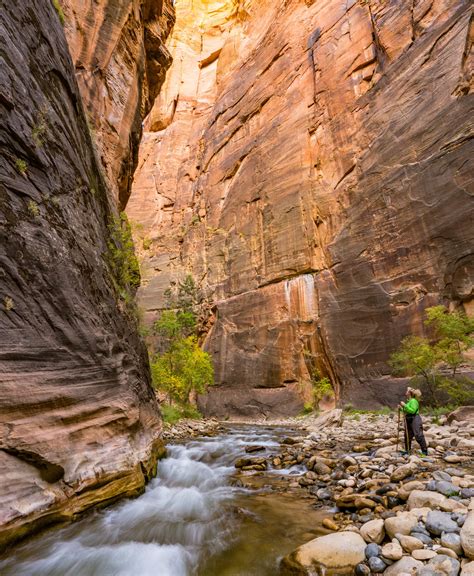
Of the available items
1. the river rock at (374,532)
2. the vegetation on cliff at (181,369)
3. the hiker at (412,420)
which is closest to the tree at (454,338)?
the hiker at (412,420)

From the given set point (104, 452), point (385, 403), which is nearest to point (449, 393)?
point (385, 403)

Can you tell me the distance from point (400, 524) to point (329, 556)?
34.0 inches

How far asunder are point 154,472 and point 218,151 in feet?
117

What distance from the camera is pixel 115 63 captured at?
41.2ft

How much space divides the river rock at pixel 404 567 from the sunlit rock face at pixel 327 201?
1233 centimetres

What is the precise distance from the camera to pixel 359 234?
20.9 meters

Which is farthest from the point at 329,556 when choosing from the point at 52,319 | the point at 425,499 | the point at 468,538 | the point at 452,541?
the point at 52,319

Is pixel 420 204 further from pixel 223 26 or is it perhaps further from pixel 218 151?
pixel 223 26

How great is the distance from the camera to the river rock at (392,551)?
324 cm

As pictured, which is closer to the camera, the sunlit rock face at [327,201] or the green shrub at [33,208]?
the green shrub at [33,208]

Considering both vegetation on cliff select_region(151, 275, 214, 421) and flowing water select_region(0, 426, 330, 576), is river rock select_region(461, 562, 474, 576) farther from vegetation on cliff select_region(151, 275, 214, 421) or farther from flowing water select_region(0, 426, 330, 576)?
vegetation on cliff select_region(151, 275, 214, 421)

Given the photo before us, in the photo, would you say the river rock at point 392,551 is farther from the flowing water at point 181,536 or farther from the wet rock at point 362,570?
the flowing water at point 181,536

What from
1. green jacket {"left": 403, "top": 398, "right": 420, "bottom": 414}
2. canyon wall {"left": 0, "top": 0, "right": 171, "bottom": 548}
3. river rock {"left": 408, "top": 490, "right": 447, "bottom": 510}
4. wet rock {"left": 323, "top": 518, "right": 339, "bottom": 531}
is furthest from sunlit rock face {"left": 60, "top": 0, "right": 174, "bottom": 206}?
river rock {"left": 408, "top": 490, "right": 447, "bottom": 510}

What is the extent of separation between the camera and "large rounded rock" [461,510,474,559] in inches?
118
